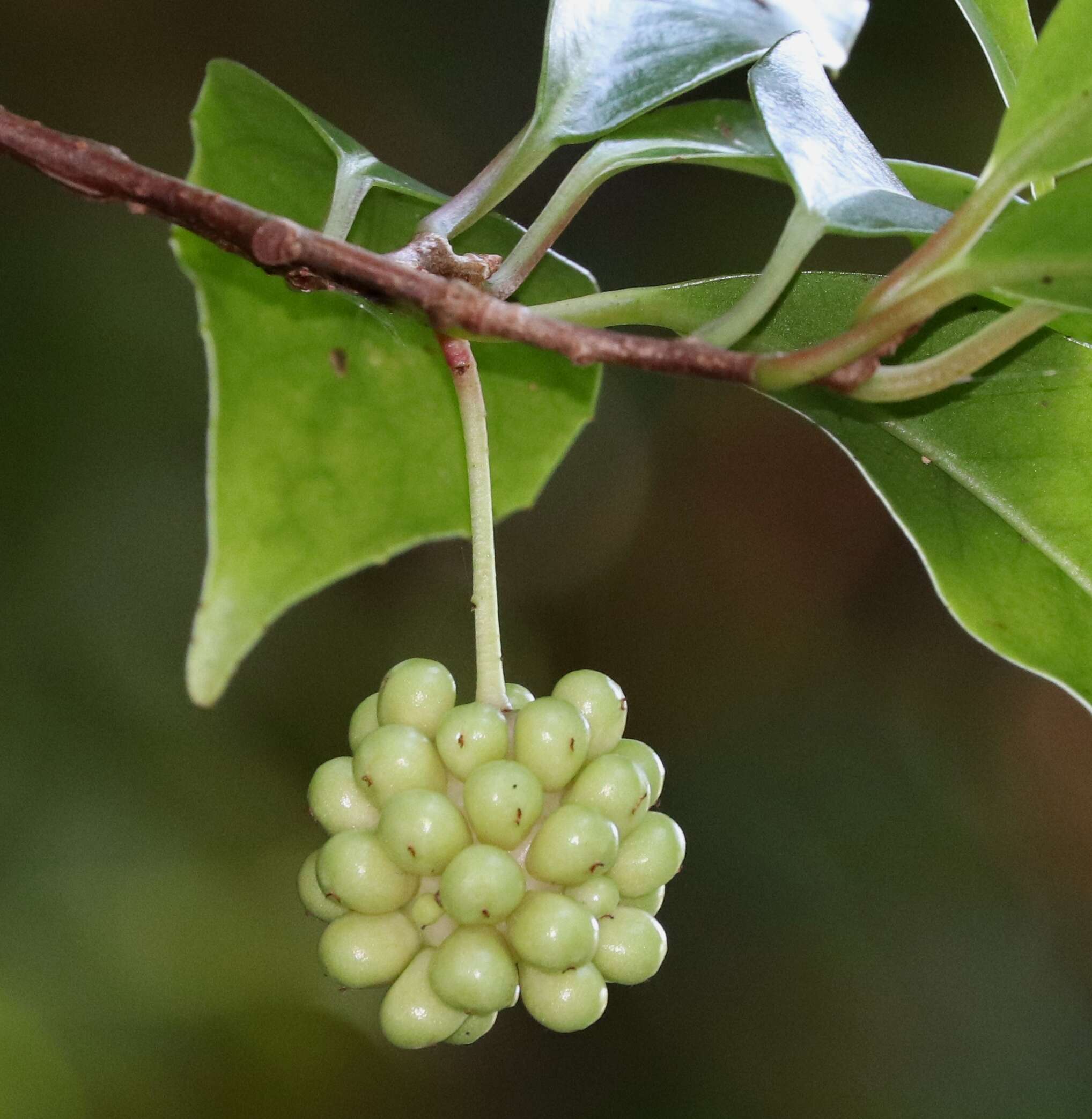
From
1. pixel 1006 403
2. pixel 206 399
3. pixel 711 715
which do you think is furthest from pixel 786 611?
pixel 1006 403

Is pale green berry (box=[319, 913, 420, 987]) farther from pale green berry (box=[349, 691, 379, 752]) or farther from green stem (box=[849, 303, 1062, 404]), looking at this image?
green stem (box=[849, 303, 1062, 404])

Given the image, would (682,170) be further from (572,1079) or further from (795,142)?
(795,142)

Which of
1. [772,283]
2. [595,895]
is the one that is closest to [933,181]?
[772,283]

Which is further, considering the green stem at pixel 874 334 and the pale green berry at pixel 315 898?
the pale green berry at pixel 315 898

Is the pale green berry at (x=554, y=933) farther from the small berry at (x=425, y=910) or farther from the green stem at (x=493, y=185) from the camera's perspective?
the green stem at (x=493, y=185)

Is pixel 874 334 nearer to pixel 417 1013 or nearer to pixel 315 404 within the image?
pixel 315 404

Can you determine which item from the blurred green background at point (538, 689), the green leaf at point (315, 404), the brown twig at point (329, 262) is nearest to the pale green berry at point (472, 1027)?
the green leaf at point (315, 404)

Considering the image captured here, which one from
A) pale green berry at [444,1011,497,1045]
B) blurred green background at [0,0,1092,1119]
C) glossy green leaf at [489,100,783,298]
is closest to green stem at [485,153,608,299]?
glossy green leaf at [489,100,783,298]
